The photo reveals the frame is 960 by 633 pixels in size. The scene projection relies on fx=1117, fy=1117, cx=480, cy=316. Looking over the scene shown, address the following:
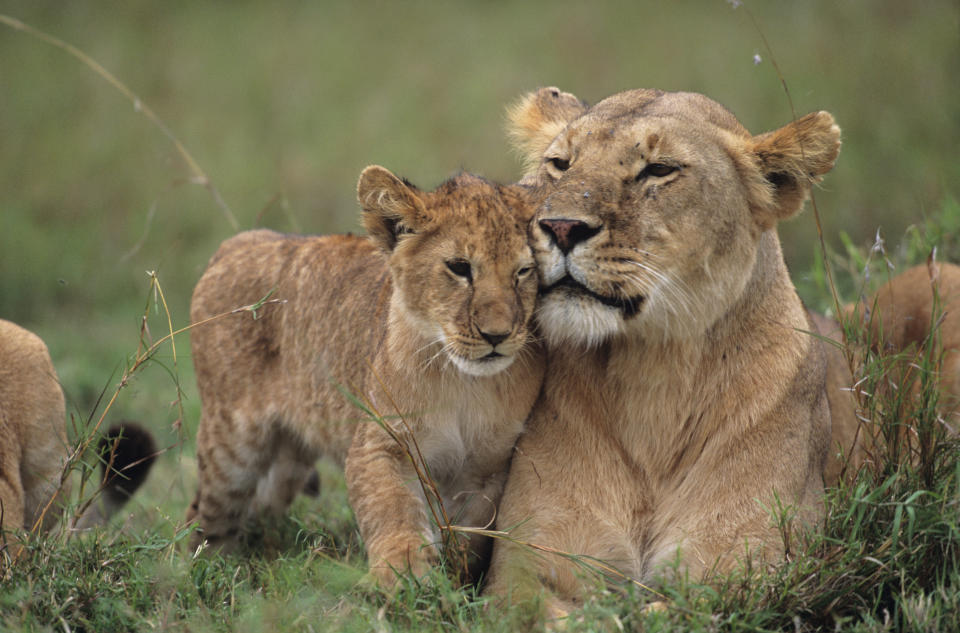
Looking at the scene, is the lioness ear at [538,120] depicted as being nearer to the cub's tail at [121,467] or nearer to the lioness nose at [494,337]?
the lioness nose at [494,337]

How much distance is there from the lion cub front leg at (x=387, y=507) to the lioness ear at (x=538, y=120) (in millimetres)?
1001

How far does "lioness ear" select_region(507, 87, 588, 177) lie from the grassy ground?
5.12ft

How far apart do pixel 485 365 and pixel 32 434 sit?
4.78ft

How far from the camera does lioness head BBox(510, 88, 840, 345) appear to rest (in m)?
2.71

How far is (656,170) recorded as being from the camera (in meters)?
2.86

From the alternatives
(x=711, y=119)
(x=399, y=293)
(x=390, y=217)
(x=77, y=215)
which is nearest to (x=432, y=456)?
(x=399, y=293)

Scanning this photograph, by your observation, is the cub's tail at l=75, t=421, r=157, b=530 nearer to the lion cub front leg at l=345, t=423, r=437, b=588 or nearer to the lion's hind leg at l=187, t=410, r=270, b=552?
the lion's hind leg at l=187, t=410, r=270, b=552

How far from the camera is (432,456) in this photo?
3129 millimetres

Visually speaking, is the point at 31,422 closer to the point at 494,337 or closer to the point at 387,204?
the point at 387,204

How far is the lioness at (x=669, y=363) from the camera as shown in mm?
2775

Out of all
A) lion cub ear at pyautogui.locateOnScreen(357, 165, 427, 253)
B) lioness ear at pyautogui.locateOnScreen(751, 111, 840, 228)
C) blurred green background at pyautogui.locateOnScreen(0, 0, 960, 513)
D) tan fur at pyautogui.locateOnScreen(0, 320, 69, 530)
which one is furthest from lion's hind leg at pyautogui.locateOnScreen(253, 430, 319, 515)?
blurred green background at pyautogui.locateOnScreen(0, 0, 960, 513)

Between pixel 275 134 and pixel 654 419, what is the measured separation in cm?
735

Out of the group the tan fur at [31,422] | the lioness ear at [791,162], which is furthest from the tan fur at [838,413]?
the tan fur at [31,422]

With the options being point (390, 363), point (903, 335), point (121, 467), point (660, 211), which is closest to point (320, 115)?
point (121, 467)
